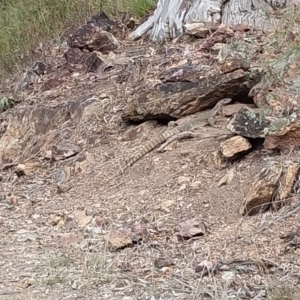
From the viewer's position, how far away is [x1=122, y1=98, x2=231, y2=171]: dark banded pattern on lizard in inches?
206

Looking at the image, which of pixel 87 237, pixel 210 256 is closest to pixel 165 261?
pixel 210 256

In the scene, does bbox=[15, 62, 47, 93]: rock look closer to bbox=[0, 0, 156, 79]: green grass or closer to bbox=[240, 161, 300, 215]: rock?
bbox=[0, 0, 156, 79]: green grass

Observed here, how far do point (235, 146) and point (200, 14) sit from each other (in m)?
2.25

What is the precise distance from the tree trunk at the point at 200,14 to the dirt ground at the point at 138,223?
641 millimetres

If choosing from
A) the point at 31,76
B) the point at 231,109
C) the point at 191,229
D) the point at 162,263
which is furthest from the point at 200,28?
the point at 162,263

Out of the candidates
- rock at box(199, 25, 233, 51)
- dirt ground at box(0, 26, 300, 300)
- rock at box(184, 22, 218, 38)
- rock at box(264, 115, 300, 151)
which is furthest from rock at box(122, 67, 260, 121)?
rock at box(184, 22, 218, 38)

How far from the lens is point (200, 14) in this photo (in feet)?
21.5

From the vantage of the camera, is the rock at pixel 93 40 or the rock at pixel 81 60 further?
the rock at pixel 93 40

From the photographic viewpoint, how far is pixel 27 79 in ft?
23.5

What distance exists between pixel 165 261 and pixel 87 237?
0.69 metres

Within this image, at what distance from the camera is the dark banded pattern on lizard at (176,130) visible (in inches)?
206

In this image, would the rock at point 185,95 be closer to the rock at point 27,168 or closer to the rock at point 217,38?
the rock at point 217,38

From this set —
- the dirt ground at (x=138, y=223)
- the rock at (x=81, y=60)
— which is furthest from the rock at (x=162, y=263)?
the rock at (x=81, y=60)

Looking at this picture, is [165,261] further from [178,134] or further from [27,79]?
[27,79]
